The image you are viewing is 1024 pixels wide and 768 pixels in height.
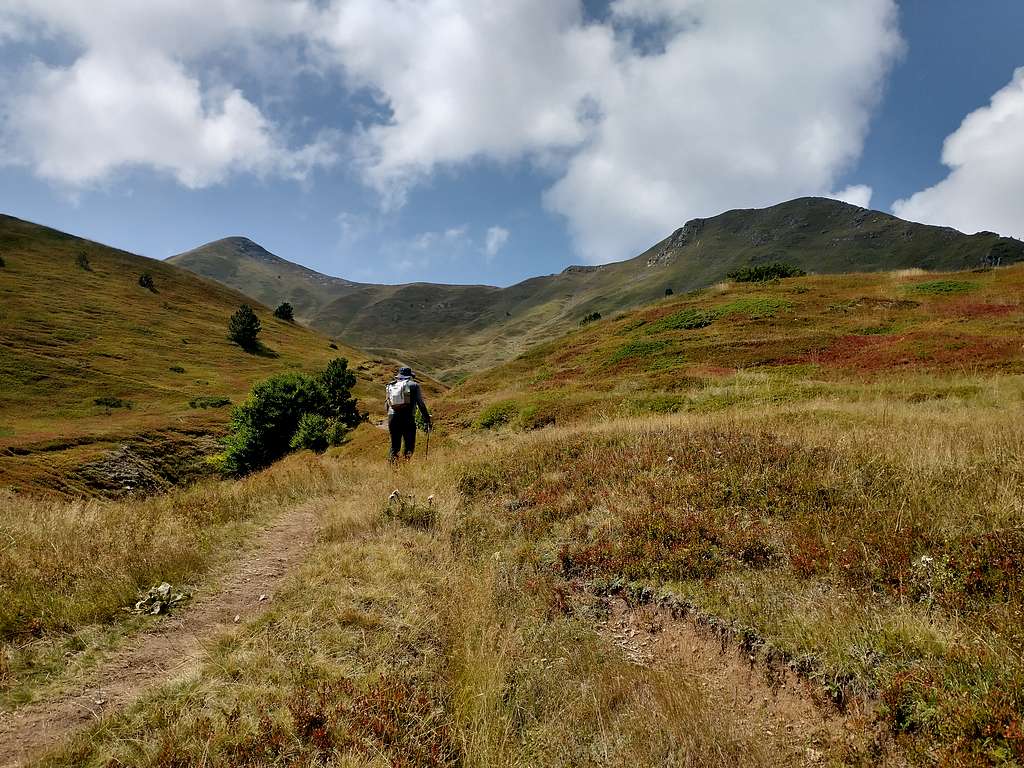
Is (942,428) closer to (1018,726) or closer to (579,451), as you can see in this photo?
(579,451)

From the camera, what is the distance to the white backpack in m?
13.1

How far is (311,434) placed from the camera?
977 inches

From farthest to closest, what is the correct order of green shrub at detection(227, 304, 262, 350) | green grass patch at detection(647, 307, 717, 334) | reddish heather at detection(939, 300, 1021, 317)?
green shrub at detection(227, 304, 262, 350) → green grass patch at detection(647, 307, 717, 334) → reddish heather at detection(939, 300, 1021, 317)

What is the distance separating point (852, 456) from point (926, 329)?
2151 centimetres

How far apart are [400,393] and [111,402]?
47.8 meters

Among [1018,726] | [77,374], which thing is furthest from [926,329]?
[77,374]

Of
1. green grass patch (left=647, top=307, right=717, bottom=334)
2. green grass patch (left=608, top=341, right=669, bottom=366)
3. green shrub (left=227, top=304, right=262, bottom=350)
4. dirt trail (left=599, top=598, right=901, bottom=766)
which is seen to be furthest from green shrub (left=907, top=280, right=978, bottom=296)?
green shrub (left=227, top=304, right=262, bottom=350)

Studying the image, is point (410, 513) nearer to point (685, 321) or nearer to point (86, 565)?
point (86, 565)

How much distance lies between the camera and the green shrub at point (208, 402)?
47669 mm

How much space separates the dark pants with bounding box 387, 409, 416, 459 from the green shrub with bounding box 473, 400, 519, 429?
280 inches

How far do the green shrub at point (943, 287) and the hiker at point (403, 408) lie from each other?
117ft

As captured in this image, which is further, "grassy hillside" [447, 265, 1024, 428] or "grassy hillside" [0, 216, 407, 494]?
"grassy hillside" [0, 216, 407, 494]

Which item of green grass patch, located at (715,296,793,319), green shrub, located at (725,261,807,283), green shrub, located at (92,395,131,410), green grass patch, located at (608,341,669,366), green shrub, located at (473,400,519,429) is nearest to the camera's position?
green shrub, located at (473,400,519,429)

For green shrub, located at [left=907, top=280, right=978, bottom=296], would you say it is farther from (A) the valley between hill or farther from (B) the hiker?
(B) the hiker
